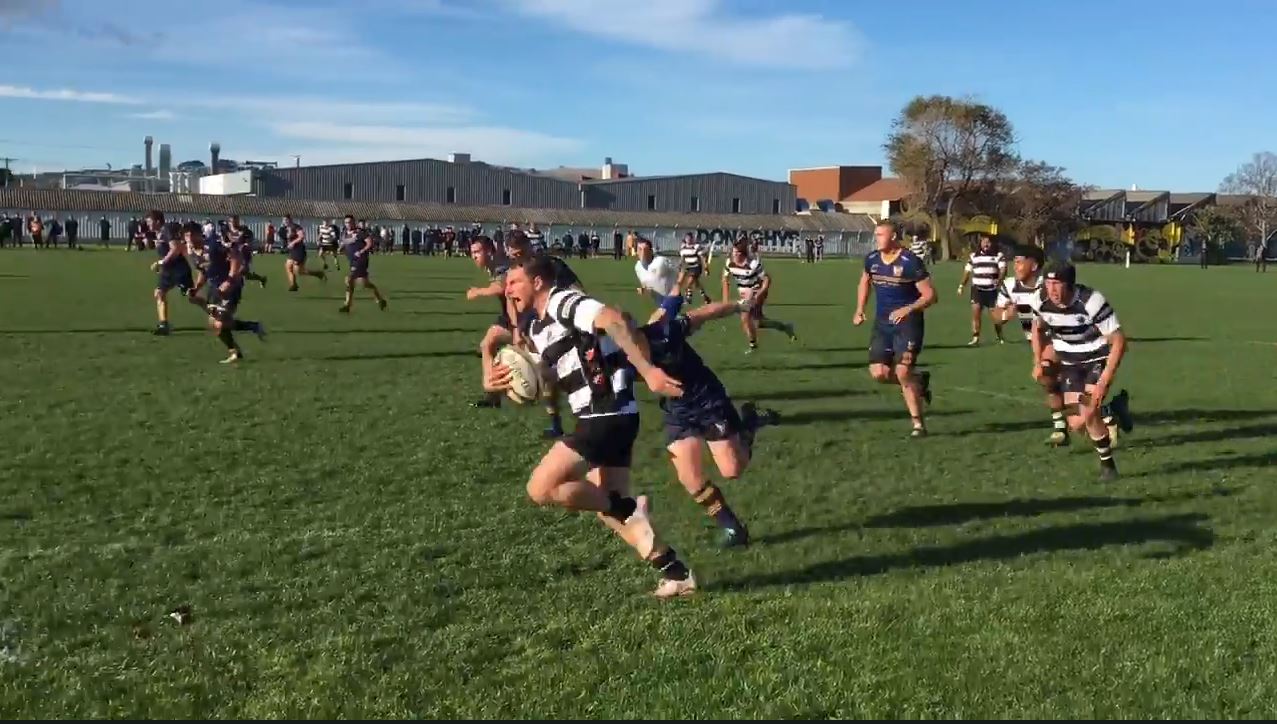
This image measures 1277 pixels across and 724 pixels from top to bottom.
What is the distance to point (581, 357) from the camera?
6.19 metres

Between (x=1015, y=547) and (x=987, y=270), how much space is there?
1475 cm

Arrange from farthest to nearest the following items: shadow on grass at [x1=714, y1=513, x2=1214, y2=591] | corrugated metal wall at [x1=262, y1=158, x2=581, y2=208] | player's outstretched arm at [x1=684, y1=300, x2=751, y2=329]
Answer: corrugated metal wall at [x1=262, y1=158, x2=581, y2=208], player's outstretched arm at [x1=684, y1=300, x2=751, y2=329], shadow on grass at [x1=714, y1=513, x2=1214, y2=591]

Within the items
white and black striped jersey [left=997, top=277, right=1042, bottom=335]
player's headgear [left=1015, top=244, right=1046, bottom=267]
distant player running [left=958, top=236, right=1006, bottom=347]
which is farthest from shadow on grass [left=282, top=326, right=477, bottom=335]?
player's headgear [left=1015, top=244, right=1046, bottom=267]

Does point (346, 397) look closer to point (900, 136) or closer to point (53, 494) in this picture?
point (53, 494)

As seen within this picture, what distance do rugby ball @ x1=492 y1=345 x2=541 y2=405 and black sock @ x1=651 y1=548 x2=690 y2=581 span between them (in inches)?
41.3

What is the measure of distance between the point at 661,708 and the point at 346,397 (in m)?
9.04

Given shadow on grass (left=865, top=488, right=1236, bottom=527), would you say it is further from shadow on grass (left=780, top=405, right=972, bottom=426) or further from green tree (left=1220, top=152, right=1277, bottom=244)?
green tree (left=1220, top=152, right=1277, bottom=244)

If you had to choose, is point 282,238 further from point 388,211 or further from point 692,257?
point 692,257

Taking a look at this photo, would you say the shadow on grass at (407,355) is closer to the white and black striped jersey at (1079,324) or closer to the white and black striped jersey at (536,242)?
the white and black striped jersey at (536,242)

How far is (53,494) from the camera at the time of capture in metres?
8.31

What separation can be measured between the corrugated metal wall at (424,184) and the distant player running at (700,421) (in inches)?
3296

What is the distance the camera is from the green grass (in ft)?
16.1

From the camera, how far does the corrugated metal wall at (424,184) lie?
287 ft

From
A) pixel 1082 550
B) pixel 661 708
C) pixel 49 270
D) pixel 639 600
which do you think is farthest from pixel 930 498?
pixel 49 270
